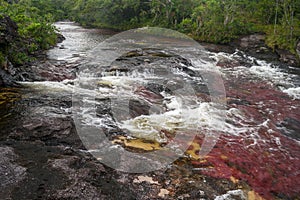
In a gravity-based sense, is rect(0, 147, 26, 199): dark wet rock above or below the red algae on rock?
above

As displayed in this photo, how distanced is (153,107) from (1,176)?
231 inches

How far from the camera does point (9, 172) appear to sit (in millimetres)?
5262

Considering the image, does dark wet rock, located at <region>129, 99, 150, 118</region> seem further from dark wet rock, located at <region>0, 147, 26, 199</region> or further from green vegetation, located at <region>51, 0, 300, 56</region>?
A: green vegetation, located at <region>51, 0, 300, 56</region>

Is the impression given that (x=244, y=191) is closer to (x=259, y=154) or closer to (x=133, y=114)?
(x=259, y=154)

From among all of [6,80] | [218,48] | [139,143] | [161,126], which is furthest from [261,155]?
[218,48]

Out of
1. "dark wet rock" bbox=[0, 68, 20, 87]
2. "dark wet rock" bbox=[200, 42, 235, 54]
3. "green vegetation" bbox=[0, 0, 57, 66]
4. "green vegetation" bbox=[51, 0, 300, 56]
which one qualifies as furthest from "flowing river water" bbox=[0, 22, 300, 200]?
"green vegetation" bbox=[51, 0, 300, 56]

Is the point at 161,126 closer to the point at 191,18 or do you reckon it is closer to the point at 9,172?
the point at 9,172

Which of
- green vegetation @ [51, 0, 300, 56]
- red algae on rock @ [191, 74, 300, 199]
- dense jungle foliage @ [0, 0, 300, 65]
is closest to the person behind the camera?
red algae on rock @ [191, 74, 300, 199]

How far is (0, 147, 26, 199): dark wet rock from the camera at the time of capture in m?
4.82

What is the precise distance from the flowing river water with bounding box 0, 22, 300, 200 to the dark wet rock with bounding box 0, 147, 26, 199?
19mm

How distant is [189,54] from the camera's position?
2089 centimetres

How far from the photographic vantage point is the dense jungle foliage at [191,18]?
19797 millimetres

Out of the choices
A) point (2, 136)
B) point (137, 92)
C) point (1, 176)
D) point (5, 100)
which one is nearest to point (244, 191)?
point (1, 176)

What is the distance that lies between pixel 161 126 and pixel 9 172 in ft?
15.0
